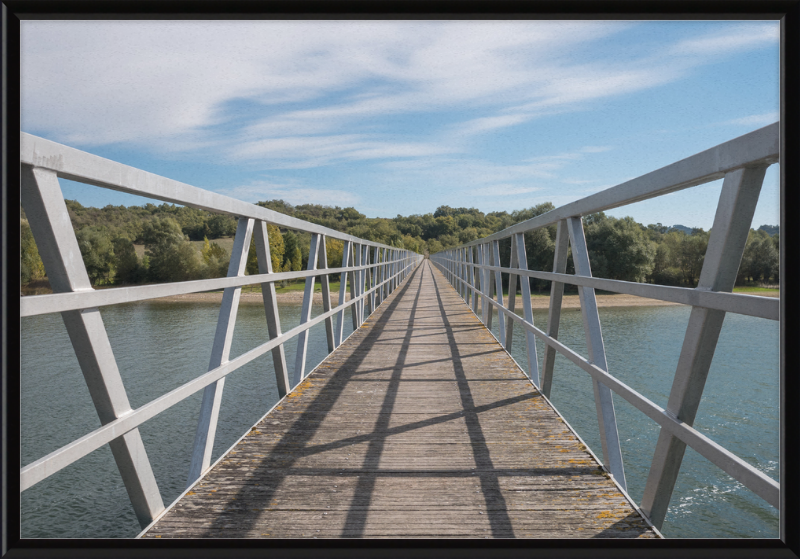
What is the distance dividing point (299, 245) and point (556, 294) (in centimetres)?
2647

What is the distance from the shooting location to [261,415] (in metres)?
7.82

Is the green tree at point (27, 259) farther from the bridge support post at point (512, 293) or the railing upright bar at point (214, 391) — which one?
the bridge support post at point (512, 293)

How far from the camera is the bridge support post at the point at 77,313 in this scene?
1.03 meters

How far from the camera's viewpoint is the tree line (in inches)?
59.9

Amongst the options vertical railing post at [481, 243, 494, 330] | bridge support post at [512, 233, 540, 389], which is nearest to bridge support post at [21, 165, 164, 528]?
bridge support post at [512, 233, 540, 389]

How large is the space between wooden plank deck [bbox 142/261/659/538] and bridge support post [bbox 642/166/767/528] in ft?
0.70

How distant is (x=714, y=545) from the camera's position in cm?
125

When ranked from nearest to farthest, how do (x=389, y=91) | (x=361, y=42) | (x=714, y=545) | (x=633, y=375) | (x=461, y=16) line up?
(x=714, y=545) → (x=461, y=16) → (x=361, y=42) → (x=389, y=91) → (x=633, y=375)

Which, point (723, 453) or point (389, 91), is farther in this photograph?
point (389, 91)

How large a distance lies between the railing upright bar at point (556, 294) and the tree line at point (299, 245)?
0.82 meters

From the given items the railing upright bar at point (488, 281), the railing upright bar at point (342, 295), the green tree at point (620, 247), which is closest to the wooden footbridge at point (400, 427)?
the railing upright bar at point (342, 295)
